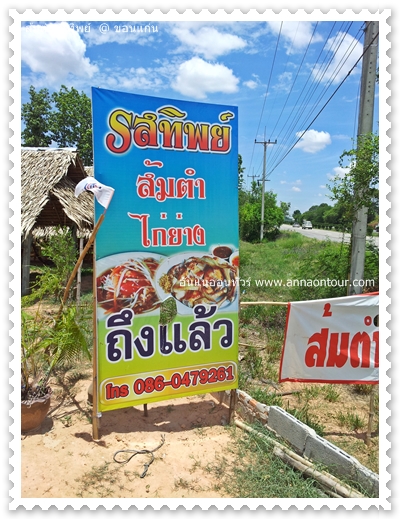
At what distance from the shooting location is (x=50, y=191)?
9719 millimetres

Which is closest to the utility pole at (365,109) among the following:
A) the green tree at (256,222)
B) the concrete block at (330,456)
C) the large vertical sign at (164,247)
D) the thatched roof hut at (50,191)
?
the large vertical sign at (164,247)

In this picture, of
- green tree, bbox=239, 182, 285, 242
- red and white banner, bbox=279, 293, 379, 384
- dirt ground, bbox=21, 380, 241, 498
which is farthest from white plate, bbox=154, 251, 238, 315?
green tree, bbox=239, 182, 285, 242

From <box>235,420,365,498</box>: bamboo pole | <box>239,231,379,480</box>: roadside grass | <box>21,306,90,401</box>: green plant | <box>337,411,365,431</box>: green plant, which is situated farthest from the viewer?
<box>337,411,365,431</box>: green plant

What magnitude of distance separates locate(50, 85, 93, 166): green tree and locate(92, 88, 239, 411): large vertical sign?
20.8 meters

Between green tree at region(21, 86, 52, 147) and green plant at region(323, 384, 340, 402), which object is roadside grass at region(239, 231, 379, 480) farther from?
green tree at region(21, 86, 52, 147)

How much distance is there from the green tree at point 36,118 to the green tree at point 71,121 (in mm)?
470

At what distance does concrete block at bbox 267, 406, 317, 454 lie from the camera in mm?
3748

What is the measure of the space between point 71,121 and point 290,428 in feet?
78.9

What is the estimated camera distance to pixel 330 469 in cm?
348

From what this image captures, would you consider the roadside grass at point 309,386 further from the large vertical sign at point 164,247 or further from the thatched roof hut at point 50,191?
the thatched roof hut at point 50,191

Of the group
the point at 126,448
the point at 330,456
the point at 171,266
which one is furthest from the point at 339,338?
the point at 126,448

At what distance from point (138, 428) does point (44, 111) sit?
2372 centimetres

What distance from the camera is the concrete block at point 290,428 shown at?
12.3 ft

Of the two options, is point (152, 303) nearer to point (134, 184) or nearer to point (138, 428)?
point (134, 184)
